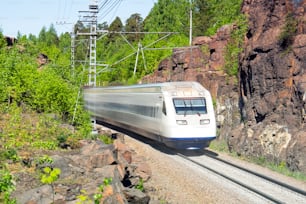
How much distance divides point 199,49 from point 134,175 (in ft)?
82.9

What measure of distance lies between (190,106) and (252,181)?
6141 mm

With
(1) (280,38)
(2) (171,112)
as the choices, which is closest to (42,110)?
(2) (171,112)

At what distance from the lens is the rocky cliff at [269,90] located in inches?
839

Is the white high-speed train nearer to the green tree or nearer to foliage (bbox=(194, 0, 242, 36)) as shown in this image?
foliage (bbox=(194, 0, 242, 36))

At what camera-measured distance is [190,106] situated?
873 inches

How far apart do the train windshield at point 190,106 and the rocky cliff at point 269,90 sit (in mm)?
3008

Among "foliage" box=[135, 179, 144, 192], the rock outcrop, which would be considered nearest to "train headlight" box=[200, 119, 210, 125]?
the rock outcrop

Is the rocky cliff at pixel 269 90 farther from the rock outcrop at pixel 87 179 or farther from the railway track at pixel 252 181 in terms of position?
the rock outcrop at pixel 87 179

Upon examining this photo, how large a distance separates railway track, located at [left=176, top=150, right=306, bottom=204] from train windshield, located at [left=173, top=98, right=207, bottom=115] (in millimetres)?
1929

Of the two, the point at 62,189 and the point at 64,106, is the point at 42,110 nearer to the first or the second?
the point at 64,106

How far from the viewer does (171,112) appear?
21.6m

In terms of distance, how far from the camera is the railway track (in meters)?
14.6

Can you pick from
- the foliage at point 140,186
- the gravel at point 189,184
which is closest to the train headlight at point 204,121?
the gravel at point 189,184

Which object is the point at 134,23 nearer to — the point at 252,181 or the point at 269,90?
the point at 269,90
